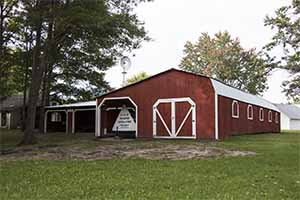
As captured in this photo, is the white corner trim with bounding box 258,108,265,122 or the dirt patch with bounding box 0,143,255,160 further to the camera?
the white corner trim with bounding box 258,108,265,122

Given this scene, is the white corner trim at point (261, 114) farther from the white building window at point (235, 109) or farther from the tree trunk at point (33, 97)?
the tree trunk at point (33, 97)

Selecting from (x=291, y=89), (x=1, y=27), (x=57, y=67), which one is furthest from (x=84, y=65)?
(x=291, y=89)

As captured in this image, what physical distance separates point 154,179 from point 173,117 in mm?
12530

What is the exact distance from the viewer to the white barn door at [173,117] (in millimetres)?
19625

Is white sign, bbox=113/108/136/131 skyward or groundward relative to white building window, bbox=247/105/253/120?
groundward

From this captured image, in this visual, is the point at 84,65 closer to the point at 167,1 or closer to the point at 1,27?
the point at 1,27

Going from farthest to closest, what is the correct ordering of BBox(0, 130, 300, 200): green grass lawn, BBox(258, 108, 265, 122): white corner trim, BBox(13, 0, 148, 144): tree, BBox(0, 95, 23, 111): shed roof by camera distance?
BBox(0, 95, 23, 111): shed roof
BBox(258, 108, 265, 122): white corner trim
BBox(13, 0, 148, 144): tree
BBox(0, 130, 300, 200): green grass lawn

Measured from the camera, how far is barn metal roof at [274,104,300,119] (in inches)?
2360

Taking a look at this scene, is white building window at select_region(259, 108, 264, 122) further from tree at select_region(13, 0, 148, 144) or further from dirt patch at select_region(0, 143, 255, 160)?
dirt patch at select_region(0, 143, 255, 160)

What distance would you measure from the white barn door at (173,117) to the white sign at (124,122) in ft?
8.27

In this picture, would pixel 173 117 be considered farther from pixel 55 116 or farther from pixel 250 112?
pixel 55 116

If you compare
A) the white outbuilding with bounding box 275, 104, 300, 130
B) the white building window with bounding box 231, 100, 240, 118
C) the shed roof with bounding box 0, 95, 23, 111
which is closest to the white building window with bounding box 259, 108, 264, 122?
the white building window with bounding box 231, 100, 240, 118

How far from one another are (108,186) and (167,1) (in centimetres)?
1170

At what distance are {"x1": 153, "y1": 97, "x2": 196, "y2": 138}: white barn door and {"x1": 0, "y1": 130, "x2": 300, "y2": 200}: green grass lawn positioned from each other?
8711mm
